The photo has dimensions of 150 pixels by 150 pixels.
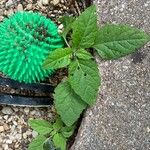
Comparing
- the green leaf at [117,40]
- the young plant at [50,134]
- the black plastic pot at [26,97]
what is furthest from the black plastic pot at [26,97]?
the green leaf at [117,40]

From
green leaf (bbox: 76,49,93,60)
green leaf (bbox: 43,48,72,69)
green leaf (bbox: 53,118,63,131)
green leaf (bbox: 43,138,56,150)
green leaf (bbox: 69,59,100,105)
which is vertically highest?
green leaf (bbox: 43,48,72,69)

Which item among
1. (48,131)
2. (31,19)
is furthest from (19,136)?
(31,19)

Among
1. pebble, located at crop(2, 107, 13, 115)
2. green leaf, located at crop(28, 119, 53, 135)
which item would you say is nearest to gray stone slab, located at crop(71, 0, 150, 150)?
green leaf, located at crop(28, 119, 53, 135)

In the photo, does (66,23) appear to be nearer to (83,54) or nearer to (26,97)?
(83,54)

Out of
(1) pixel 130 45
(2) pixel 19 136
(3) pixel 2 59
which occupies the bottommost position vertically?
(2) pixel 19 136

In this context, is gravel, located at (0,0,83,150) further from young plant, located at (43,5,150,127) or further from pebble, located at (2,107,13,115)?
young plant, located at (43,5,150,127)

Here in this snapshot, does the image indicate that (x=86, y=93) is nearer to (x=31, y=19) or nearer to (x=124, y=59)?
(x=124, y=59)
